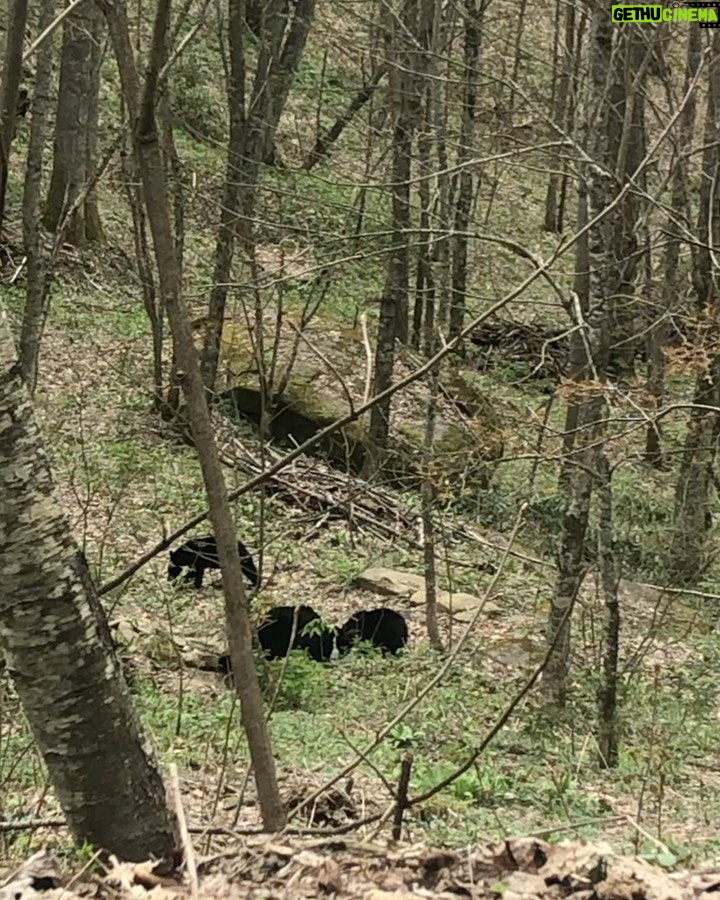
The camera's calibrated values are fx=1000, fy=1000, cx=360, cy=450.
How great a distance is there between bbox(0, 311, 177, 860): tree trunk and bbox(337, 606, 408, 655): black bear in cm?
571

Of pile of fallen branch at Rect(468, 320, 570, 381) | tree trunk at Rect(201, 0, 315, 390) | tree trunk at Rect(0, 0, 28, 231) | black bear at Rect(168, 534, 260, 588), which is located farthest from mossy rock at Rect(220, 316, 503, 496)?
tree trunk at Rect(0, 0, 28, 231)

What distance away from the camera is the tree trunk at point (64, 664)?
2514mm

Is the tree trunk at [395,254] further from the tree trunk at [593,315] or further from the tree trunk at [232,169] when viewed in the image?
the tree trunk at [593,315]

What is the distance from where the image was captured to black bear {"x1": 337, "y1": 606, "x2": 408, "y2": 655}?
8.48 m

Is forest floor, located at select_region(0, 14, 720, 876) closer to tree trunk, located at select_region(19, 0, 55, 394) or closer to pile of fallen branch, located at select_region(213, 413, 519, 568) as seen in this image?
pile of fallen branch, located at select_region(213, 413, 519, 568)

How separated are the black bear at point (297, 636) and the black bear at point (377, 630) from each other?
0.59 ft

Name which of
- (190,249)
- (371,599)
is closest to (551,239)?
(190,249)

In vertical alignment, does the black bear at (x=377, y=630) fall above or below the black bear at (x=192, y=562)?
below

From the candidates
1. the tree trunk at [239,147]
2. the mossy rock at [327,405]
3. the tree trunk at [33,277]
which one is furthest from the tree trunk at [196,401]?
the mossy rock at [327,405]

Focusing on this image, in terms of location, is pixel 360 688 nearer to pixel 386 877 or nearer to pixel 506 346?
pixel 386 877

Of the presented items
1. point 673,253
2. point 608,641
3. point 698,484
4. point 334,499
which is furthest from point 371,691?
point 673,253

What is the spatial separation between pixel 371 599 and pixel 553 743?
3.06 metres

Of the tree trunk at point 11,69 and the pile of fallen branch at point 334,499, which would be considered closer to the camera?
the tree trunk at point 11,69

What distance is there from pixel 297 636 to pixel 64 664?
17.7 feet
